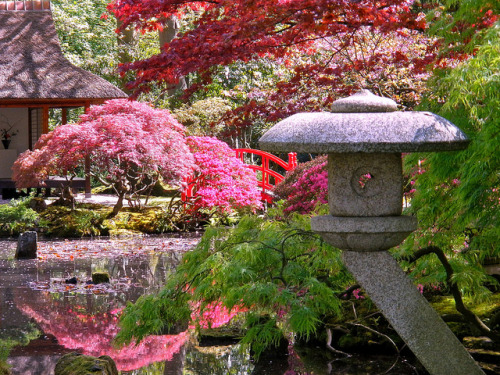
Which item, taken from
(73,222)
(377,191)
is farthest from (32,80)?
(377,191)

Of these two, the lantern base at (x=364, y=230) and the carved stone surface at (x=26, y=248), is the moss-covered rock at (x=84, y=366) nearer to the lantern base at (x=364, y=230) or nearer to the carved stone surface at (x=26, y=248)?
the lantern base at (x=364, y=230)

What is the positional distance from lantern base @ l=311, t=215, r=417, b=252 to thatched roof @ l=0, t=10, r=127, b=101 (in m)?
14.4

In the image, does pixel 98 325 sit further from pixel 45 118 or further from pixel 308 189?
pixel 45 118

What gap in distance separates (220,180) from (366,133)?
12.4 metres

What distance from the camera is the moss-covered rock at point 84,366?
17.4 feet

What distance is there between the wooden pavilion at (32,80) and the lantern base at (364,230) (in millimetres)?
13662

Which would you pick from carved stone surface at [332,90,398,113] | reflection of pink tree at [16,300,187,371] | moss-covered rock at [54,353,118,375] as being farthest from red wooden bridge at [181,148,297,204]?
carved stone surface at [332,90,398,113]

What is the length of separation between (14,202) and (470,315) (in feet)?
39.8

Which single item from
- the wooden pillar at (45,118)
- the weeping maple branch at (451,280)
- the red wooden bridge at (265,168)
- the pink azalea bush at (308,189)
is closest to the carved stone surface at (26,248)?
the pink azalea bush at (308,189)

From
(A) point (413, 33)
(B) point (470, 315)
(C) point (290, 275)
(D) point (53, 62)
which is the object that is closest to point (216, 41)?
(C) point (290, 275)

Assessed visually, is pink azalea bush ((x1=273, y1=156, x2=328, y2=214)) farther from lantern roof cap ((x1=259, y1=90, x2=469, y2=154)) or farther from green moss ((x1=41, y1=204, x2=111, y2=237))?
lantern roof cap ((x1=259, y1=90, x2=469, y2=154))

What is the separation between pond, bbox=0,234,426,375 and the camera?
21.4 feet

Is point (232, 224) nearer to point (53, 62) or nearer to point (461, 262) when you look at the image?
point (53, 62)

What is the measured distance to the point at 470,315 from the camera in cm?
571
